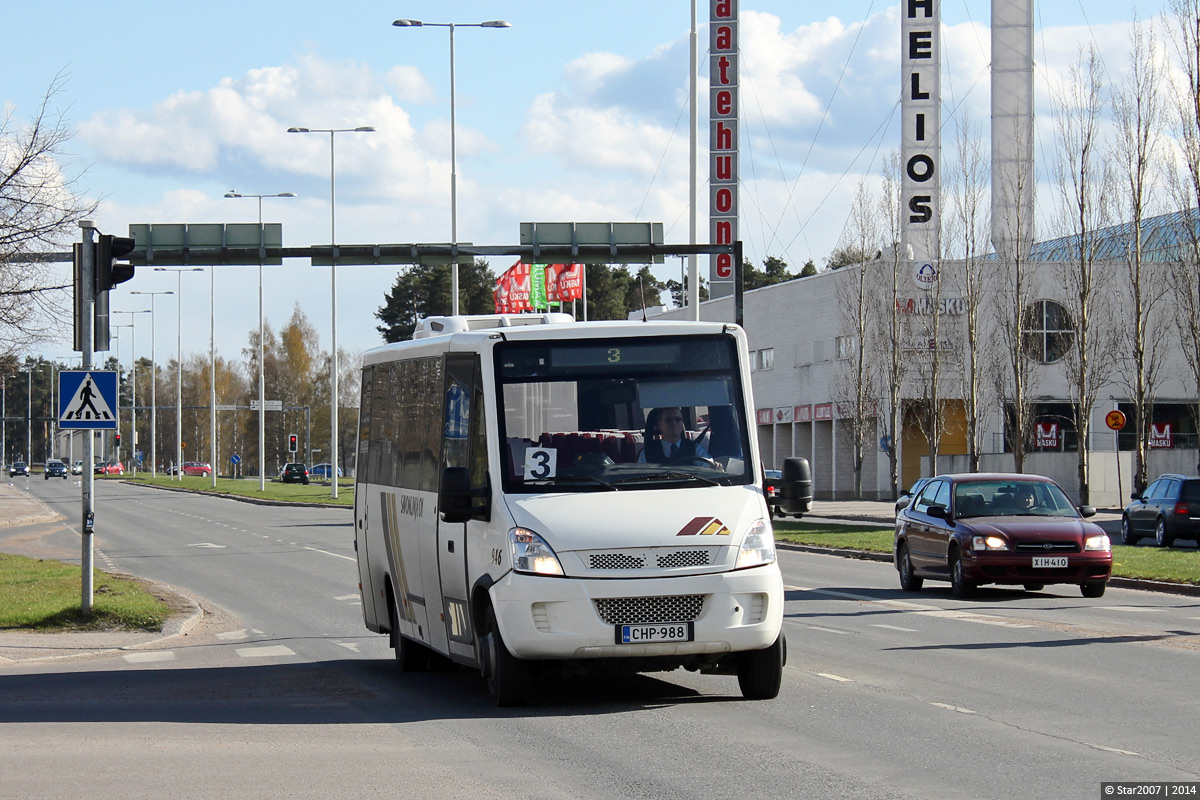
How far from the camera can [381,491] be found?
542 inches

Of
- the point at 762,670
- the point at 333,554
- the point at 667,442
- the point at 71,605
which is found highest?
the point at 667,442

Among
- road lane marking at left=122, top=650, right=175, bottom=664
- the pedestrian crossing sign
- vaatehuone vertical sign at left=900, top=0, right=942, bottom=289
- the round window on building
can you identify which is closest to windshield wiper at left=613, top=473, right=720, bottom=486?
road lane marking at left=122, top=650, right=175, bottom=664

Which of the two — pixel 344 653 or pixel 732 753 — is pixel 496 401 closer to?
pixel 732 753

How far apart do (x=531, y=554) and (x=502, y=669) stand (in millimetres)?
901

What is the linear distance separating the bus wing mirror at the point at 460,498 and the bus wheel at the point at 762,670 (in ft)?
6.77

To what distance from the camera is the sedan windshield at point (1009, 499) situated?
21016 millimetres

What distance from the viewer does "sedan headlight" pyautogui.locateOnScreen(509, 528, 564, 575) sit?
33.3ft

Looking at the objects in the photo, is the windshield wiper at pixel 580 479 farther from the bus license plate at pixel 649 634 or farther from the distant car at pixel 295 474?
the distant car at pixel 295 474

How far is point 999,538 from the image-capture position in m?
20.0

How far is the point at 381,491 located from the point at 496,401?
3.03 meters

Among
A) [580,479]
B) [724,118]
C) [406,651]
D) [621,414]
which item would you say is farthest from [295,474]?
[580,479]

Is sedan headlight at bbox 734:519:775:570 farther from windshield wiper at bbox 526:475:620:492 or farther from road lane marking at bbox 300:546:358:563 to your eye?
road lane marking at bbox 300:546:358:563

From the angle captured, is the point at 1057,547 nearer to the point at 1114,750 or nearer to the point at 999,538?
the point at 999,538

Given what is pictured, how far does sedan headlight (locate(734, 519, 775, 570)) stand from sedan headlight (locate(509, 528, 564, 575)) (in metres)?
1.22
